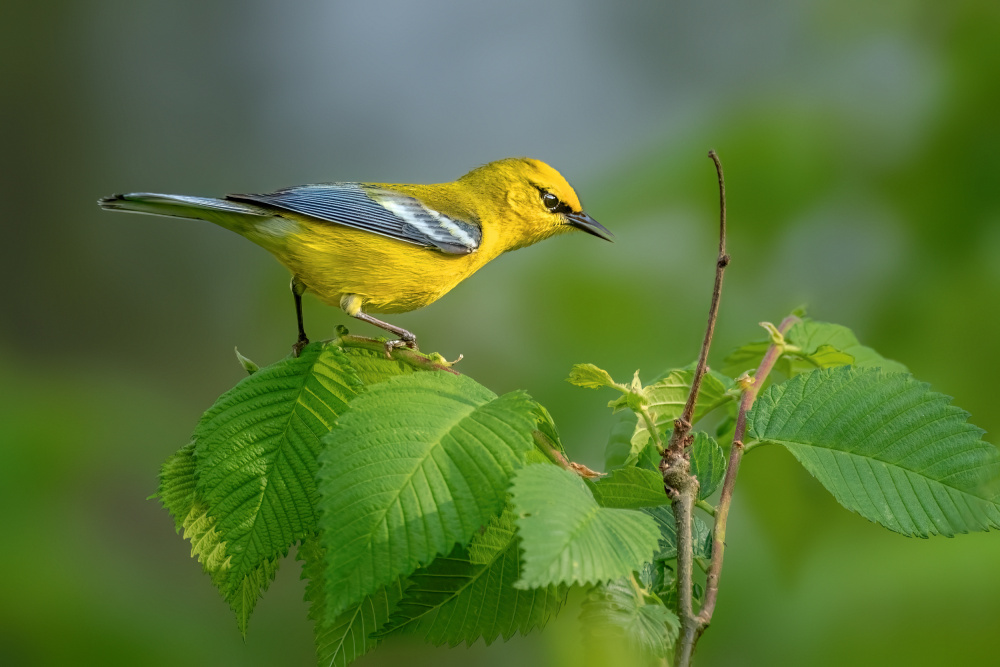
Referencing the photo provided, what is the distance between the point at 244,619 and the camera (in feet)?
4.65

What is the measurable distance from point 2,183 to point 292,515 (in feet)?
24.8

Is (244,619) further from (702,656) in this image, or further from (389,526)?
(702,656)

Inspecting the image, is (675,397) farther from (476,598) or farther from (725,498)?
(476,598)

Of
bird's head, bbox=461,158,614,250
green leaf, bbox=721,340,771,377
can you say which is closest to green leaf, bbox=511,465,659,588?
green leaf, bbox=721,340,771,377

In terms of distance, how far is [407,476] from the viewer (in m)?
1.18

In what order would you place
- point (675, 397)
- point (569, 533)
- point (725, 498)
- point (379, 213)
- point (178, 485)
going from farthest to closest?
point (379, 213), point (675, 397), point (178, 485), point (725, 498), point (569, 533)

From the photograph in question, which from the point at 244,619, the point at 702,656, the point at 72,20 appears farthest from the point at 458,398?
the point at 72,20

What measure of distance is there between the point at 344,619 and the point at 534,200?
2705mm

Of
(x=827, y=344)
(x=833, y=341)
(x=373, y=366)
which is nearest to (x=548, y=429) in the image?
(x=373, y=366)

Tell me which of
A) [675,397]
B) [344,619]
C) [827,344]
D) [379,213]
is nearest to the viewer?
[344,619]

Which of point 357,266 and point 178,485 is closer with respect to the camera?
point 178,485

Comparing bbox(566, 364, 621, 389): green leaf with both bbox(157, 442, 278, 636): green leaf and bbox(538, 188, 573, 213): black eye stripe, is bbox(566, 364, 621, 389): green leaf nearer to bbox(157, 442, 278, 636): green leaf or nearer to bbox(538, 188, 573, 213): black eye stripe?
bbox(157, 442, 278, 636): green leaf

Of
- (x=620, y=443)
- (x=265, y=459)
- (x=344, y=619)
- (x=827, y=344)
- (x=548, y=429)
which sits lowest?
(x=344, y=619)

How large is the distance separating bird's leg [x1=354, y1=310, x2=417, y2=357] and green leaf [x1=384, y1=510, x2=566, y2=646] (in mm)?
417
